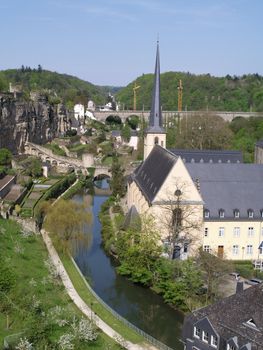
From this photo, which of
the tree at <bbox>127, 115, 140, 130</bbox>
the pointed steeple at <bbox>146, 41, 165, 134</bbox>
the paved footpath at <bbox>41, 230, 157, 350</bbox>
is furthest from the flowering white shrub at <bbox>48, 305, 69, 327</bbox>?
the tree at <bbox>127, 115, 140, 130</bbox>

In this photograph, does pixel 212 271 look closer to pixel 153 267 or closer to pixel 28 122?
pixel 153 267

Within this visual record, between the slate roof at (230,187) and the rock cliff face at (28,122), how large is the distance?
44.3 meters

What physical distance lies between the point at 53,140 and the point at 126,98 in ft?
249

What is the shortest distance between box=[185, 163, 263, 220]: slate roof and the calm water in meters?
8.41

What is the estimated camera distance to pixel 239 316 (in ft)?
73.7

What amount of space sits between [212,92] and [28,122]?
7243 cm

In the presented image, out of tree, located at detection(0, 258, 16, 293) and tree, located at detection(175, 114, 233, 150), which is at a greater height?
tree, located at detection(175, 114, 233, 150)

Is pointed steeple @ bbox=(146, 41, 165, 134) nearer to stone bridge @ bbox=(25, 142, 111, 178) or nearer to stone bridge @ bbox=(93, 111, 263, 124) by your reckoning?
stone bridge @ bbox=(25, 142, 111, 178)

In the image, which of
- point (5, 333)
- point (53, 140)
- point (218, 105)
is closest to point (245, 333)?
point (5, 333)

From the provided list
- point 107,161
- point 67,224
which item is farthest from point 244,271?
point 107,161

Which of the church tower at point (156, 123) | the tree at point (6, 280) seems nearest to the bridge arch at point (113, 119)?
the church tower at point (156, 123)

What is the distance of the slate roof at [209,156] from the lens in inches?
2306

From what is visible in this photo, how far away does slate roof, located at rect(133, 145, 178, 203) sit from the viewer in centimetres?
3901

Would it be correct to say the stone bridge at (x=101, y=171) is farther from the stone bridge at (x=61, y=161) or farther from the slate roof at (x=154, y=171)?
the slate roof at (x=154, y=171)
